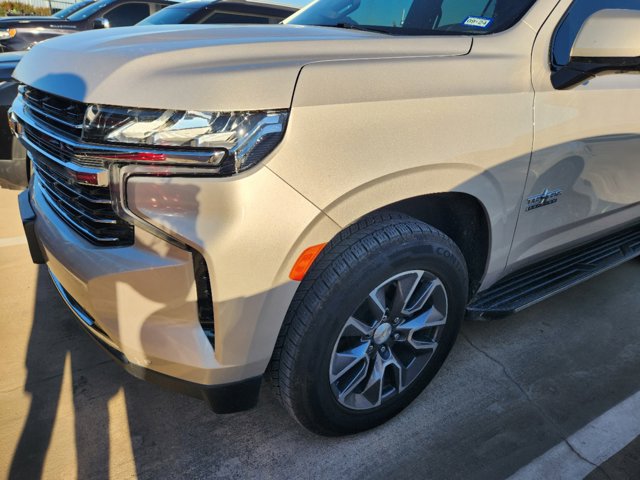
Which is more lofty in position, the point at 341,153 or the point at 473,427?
the point at 341,153

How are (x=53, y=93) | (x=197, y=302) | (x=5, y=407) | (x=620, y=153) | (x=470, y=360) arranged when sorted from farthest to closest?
(x=470, y=360) → (x=620, y=153) → (x=5, y=407) → (x=53, y=93) → (x=197, y=302)

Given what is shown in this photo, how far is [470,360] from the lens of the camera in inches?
102

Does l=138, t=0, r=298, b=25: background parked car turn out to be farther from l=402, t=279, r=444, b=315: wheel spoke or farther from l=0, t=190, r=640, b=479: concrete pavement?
l=402, t=279, r=444, b=315: wheel spoke

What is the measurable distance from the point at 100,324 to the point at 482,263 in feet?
5.16

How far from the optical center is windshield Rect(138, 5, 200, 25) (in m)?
6.30

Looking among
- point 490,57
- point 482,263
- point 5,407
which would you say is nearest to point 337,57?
point 490,57

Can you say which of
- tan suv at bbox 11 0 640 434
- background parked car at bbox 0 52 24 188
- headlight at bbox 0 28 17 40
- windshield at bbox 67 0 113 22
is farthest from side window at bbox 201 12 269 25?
tan suv at bbox 11 0 640 434

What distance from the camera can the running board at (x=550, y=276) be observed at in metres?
2.30

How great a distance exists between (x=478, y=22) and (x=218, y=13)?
5608 mm

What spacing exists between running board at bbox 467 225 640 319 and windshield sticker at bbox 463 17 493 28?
1.21m

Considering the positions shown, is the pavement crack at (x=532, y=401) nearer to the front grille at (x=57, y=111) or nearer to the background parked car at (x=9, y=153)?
the front grille at (x=57, y=111)

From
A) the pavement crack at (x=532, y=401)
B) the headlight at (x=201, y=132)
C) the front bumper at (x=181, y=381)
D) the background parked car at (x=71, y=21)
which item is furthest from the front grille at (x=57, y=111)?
the background parked car at (x=71, y=21)

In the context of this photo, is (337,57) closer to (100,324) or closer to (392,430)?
(100,324)

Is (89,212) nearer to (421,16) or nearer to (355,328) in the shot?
(355,328)
